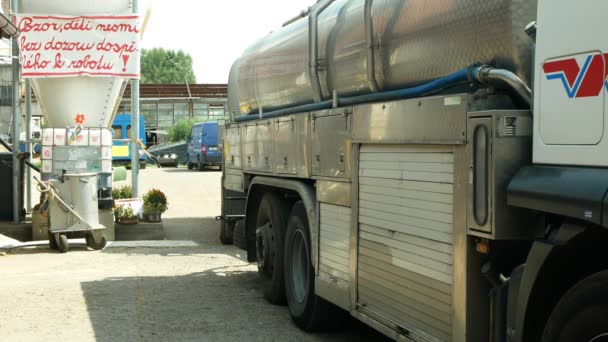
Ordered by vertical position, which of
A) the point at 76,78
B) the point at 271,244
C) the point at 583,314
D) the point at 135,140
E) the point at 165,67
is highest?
the point at 165,67

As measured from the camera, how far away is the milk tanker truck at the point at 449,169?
3559 mm

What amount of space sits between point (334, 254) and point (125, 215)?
932 centimetres

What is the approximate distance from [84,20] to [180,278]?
6435 millimetres

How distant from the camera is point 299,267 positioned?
790cm

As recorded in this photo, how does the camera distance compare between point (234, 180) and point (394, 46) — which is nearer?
point (394, 46)

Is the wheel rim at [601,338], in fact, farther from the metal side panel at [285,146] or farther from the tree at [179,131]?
the tree at [179,131]

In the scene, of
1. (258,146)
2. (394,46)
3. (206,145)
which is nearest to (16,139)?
(258,146)

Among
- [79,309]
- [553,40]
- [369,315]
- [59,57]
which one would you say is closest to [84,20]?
[59,57]

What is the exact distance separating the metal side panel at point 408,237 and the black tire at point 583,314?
3.24ft

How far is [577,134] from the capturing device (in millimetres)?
3596

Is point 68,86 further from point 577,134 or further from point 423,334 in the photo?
point 577,134

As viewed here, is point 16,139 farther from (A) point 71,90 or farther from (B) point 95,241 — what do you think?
(B) point 95,241

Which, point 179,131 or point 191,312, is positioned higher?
point 179,131

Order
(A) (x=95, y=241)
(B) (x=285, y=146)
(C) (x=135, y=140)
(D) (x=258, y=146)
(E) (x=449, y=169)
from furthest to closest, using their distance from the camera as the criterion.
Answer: (C) (x=135, y=140)
(A) (x=95, y=241)
(D) (x=258, y=146)
(B) (x=285, y=146)
(E) (x=449, y=169)
